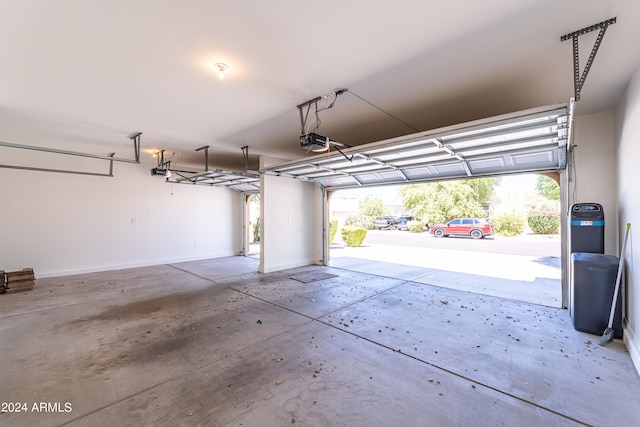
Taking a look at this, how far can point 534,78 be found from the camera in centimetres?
297

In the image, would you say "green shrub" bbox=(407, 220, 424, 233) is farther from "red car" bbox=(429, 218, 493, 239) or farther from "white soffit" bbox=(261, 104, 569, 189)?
"white soffit" bbox=(261, 104, 569, 189)

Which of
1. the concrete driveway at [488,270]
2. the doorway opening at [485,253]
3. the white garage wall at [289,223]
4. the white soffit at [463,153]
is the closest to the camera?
the white soffit at [463,153]

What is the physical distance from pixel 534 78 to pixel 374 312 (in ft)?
11.8

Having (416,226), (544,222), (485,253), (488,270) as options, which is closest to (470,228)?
(544,222)

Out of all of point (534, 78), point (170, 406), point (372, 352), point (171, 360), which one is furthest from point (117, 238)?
point (534, 78)

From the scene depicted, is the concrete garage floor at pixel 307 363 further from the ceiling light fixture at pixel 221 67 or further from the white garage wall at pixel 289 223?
the ceiling light fixture at pixel 221 67

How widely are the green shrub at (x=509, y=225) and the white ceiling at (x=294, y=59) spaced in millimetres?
14337

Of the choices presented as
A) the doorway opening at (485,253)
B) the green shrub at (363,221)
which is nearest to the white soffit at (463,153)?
the doorway opening at (485,253)

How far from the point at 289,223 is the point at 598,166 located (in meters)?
6.15

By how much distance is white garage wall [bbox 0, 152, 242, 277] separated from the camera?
595 centimetres

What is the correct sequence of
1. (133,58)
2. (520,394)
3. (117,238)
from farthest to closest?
(117,238) < (133,58) < (520,394)

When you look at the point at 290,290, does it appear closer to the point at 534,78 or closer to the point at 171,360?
the point at 171,360

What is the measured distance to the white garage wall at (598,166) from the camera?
3.70m

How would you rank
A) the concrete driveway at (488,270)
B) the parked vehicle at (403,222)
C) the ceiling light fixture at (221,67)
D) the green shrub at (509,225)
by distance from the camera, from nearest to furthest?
the ceiling light fixture at (221,67)
the concrete driveway at (488,270)
the green shrub at (509,225)
the parked vehicle at (403,222)
